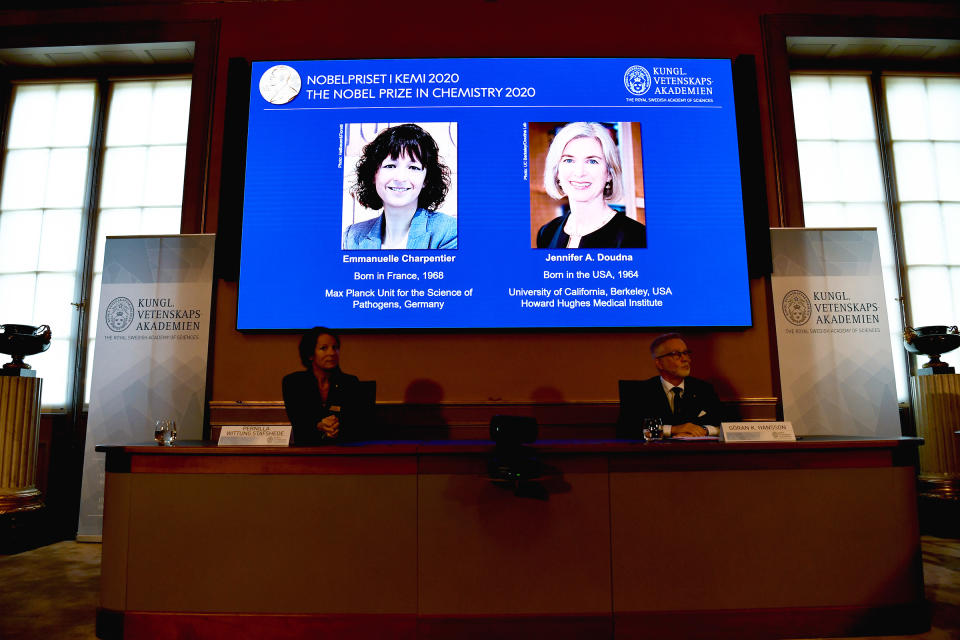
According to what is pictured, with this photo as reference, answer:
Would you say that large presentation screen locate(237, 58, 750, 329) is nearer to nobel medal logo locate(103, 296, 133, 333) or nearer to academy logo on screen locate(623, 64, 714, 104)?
academy logo on screen locate(623, 64, 714, 104)

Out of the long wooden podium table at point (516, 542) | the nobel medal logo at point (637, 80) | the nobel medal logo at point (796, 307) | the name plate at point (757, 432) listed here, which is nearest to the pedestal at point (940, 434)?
the nobel medal logo at point (796, 307)

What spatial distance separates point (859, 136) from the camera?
4516mm

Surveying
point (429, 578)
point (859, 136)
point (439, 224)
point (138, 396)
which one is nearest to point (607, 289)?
point (439, 224)

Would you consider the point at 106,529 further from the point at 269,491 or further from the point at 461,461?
the point at 461,461

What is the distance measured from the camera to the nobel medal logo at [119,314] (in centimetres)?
378

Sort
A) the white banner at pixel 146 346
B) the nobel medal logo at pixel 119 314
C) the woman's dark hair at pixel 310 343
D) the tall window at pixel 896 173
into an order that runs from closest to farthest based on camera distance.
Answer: the woman's dark hair at pixel 310 343
the white banner at pixel 146 346
the nobel medal logo at pixel 119 314
the tall window at pixel 896 173

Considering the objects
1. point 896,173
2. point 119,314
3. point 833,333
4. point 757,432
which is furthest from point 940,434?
point 119,314

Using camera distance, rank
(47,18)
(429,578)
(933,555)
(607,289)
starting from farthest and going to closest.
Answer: (47,18) → (607,289) → (933,555) → (429,578)

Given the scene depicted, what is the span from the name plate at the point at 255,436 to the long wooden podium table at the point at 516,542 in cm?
4

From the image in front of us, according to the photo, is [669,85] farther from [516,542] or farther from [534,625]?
[534,625]

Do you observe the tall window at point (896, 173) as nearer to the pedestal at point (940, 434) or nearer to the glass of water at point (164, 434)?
the pedestal at point (940, 434)

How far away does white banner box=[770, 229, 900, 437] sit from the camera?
3580mm

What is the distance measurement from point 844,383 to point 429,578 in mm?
2999

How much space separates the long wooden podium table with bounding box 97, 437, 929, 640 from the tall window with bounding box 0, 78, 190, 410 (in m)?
2.81
